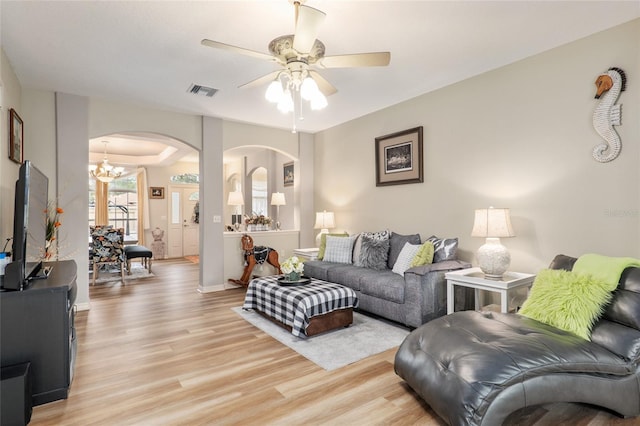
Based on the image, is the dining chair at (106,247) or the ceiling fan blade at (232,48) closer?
the ceiling fan blade at (232,48)

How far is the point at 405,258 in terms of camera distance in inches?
159

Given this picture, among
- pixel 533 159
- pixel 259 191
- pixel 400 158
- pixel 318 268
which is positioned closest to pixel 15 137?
→ pixel 318 268

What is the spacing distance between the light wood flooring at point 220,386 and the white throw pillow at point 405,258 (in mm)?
1209

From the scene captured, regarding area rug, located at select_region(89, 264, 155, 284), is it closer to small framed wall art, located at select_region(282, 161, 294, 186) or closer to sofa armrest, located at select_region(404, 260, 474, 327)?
small framed wall art, located at select_region(282, 161, 294, 186)

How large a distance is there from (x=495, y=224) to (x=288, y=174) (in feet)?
15.7

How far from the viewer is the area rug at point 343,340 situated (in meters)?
2.92

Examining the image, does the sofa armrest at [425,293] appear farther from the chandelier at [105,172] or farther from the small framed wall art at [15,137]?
Result: the chandelier at [105,172]

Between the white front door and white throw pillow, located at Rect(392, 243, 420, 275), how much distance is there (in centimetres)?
722

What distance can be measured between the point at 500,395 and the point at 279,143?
5274 mm

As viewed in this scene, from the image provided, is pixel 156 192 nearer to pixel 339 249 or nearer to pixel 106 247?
pixel 106 247

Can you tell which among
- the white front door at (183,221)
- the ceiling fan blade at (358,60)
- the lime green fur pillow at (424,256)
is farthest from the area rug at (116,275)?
the ceiling fan blade at (358,60)

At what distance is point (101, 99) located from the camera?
4621 millimetres

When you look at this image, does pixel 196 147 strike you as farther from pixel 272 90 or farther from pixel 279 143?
pixel 272 90

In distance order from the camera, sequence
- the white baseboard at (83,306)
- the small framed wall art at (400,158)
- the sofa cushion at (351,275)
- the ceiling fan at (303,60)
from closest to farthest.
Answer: the ceiling fan at (303,60), the sofa cushion at (351,275), the white baseboard at (83,306), the small framed wall art at (400,158)
